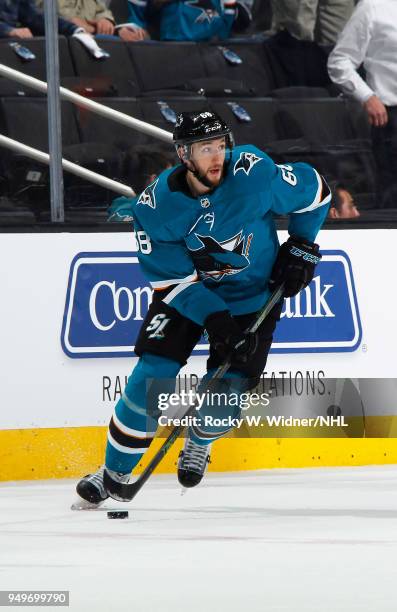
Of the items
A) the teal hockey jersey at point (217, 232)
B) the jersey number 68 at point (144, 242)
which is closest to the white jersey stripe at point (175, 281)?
the teal hockey jersey at point (217, 232)

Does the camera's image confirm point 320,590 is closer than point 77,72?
Yes

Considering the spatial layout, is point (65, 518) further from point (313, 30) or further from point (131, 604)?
point (313, 30)

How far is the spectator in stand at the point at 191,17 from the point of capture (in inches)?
279

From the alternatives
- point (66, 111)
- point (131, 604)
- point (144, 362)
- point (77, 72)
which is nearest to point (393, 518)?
point (144, 362)

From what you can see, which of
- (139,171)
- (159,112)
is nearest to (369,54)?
(159,112)

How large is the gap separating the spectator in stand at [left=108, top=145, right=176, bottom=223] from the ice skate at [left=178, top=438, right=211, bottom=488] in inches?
46.0

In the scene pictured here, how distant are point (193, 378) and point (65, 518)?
52.3 inches

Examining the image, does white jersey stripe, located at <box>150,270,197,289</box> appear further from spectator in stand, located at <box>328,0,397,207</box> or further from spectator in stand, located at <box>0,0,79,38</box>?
spectator in stand, located at <box>328,0,397,207</box>

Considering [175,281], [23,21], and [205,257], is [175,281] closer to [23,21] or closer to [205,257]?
[205,257]

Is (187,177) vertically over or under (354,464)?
over

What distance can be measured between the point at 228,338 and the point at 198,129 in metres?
0.68

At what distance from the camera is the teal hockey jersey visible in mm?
4707

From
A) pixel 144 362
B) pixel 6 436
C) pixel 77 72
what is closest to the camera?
pixel 144 362

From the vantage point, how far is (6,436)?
18.7 ft
